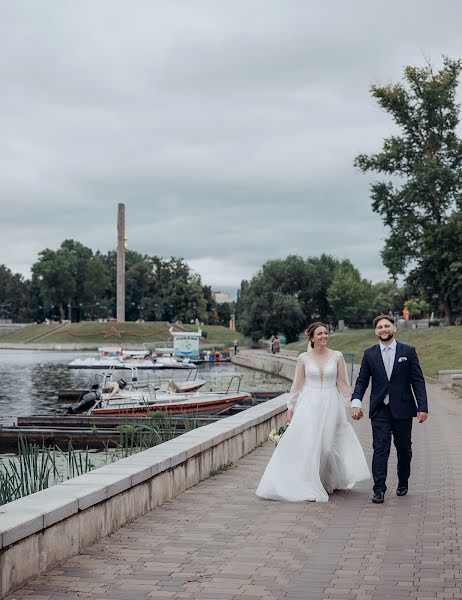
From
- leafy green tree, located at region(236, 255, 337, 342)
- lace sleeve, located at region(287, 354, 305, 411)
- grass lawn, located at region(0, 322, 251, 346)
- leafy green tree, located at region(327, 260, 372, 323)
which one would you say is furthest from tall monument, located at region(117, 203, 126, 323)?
lace sleeve, located at region(287, 354, 305, 411)

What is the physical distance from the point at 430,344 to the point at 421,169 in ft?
42.8

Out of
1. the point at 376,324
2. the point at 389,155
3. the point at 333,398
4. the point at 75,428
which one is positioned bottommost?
the point at 75,428

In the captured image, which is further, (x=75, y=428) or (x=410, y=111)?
(x=410, y=111)

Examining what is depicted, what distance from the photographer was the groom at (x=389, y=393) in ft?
30.1

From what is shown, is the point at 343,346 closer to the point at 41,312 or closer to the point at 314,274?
the point at 314,274

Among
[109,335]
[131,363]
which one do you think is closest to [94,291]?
[109,335]

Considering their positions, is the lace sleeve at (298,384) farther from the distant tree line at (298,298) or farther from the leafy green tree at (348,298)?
the leafy green tree at (348,298)

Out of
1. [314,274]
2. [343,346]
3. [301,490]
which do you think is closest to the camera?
[301,490]

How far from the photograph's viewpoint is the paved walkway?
5738mm

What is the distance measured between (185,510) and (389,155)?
54242mm

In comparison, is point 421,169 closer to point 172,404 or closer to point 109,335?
point 172,404

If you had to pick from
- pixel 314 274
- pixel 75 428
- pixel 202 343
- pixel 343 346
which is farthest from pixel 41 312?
pixel 75 428

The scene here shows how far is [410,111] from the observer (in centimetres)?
6000

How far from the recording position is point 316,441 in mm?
9391
